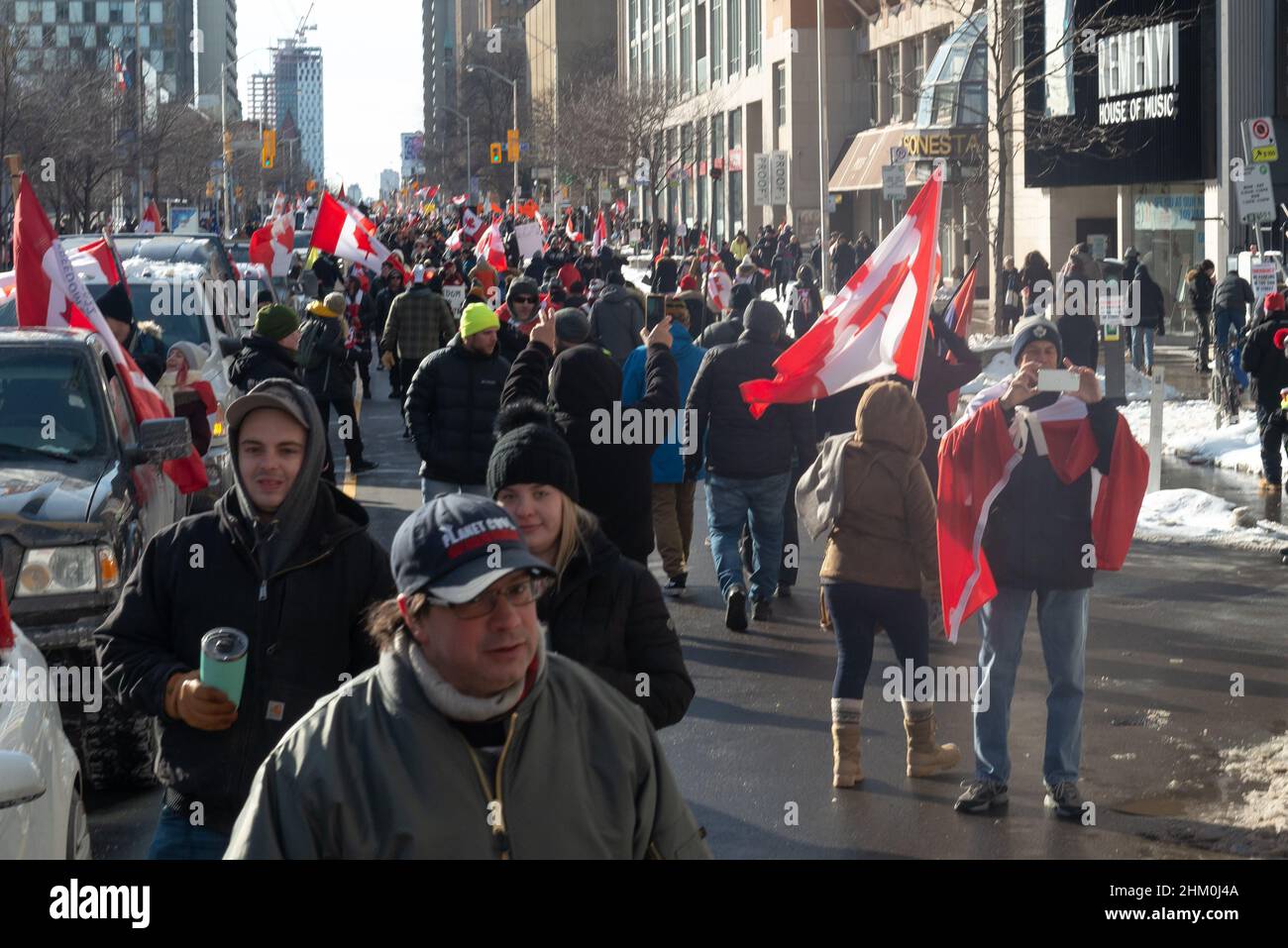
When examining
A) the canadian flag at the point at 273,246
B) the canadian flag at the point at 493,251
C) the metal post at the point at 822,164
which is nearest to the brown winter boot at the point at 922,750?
the canadian flag at the point at 493,251

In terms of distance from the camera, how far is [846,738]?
779 centimetres

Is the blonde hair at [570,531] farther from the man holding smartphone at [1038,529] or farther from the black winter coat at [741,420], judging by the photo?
the black winter coat at [741,420]

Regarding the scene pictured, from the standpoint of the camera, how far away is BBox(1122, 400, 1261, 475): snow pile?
18.6 m

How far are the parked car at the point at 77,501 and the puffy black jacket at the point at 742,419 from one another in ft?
11.2

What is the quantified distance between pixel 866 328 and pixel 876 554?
3.05 meters

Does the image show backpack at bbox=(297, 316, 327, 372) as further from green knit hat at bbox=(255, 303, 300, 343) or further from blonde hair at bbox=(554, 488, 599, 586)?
blonde hair at bbox=(554, 488, 599, 586)

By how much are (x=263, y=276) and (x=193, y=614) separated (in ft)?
61.7

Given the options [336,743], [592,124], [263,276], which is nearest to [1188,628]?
[336,743]

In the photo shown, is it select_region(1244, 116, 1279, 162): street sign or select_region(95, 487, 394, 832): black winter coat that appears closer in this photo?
select_region(95, 487, 394, 832): black winter coat

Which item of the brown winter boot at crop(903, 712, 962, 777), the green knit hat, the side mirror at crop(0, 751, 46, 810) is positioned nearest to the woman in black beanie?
the side mirror at crop(0, 751, 46, 810)

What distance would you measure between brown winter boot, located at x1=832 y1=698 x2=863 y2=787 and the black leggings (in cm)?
5

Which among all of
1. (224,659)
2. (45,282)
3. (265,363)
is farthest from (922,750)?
(45,282)

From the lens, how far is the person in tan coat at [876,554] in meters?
Answer: 7.80
